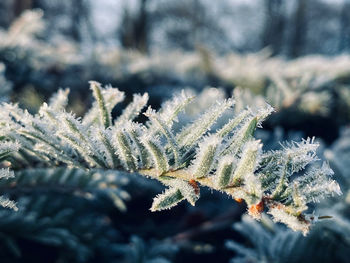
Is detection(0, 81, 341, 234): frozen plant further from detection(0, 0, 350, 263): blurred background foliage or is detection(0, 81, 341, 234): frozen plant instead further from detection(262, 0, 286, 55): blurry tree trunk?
detection(262, 0, 286, 55): blurry tree trunk

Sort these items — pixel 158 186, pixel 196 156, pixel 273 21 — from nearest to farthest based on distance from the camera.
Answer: pixel 196 156, pixel 158 186, pixel 273 21

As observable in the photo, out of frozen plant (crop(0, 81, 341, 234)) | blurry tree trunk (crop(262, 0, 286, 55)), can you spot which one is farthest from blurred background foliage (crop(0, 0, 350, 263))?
blurry tree trunk (crop(262, 0, 286, 55))

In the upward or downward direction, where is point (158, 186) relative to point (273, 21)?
downward

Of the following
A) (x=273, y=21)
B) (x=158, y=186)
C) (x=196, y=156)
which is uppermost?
(x=273, y=21)

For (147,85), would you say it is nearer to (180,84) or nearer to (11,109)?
(180,84)

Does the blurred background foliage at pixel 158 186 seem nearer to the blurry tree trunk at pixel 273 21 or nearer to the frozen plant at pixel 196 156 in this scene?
the frozen plant at pixel 196 156

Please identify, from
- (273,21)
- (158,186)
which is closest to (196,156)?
(158,186)

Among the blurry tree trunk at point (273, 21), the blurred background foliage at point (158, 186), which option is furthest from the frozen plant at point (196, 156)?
the blurry tree trunk at point (273, 21)

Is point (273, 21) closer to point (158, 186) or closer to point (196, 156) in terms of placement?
point (158, 186)

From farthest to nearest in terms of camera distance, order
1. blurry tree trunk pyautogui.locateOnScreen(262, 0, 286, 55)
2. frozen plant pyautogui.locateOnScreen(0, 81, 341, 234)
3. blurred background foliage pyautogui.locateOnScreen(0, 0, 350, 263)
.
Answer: blurry tree trunk pyautogui.locateOnScreen(262, 0, 286, 55) < blurred background foliage pyautogui.locateOnScreen(0, 0, 350, 263) < frozen plant pyautogui.locateOnScreen(0, 81, 341, 234)
